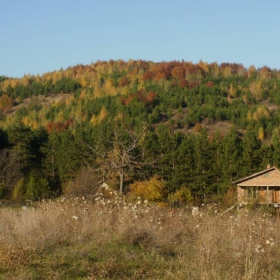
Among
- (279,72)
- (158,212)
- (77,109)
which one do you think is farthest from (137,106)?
(158,212)

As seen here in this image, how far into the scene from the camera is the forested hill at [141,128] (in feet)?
124

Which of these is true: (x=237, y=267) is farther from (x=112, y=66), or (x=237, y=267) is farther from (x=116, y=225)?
(x=112, y=66)

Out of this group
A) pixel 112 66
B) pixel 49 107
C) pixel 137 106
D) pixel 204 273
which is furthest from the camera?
pixel 112 66

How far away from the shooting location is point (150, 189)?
37656mm

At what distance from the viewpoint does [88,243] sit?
6.63 m

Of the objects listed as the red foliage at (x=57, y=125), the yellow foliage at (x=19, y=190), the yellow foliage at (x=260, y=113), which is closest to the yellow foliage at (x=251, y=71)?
the yellow foliage at (x=260, y=113)

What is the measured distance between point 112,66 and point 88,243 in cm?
14877

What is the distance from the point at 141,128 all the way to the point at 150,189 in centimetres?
1157

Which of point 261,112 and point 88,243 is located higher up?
point 261,112

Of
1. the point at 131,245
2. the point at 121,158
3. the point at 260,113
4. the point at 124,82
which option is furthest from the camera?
the point at 124,82

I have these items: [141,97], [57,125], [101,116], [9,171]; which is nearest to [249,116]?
[141,97]

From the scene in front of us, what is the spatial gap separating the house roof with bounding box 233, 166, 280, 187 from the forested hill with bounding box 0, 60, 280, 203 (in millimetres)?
5791

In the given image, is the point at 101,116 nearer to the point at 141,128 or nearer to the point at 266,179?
the point at 266,179

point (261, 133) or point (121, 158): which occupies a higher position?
point (261, 133)
